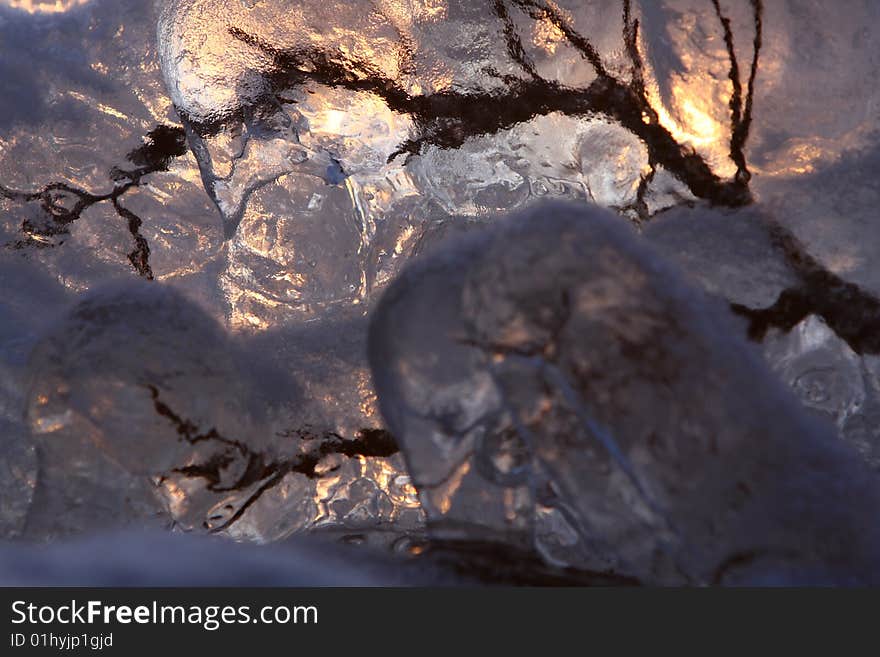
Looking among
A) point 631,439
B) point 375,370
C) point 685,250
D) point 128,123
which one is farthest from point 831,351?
point 128,123

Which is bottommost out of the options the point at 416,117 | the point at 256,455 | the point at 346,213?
the point at 256,455

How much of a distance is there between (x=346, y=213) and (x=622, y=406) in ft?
1.36

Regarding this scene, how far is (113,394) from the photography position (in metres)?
0.63

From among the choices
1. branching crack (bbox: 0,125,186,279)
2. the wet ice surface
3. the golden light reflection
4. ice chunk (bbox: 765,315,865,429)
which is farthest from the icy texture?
the golden light reflection

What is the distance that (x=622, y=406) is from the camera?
0.52m

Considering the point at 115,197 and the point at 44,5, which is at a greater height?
the point at 44,5

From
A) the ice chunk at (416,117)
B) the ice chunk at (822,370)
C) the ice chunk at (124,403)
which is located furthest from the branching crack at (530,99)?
the ice chunk at (124,403)

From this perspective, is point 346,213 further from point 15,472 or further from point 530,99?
point 15,472

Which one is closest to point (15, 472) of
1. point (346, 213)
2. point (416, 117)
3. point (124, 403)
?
point (124, 403)

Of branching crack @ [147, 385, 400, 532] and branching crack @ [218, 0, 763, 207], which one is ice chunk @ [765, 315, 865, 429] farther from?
branching crack @ [147, 385, 400, 532]

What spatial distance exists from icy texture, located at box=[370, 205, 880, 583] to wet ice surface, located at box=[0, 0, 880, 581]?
1.1 inches

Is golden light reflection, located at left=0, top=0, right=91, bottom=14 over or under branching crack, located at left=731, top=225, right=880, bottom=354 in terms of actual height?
under

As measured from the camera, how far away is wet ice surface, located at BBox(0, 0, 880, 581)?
66 centimetres

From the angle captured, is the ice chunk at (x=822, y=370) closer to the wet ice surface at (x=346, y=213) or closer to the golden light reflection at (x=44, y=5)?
the wet ice surface at (x=346, y=213)
